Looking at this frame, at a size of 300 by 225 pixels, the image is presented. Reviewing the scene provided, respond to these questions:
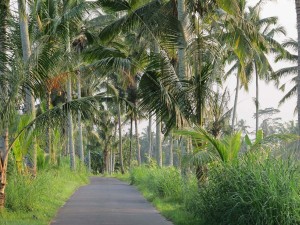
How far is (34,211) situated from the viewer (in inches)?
577

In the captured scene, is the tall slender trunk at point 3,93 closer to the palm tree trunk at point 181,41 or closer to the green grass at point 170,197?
the green grass at point 170,197

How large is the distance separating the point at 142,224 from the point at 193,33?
6548mm

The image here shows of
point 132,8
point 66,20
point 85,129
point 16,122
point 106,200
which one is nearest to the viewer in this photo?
point 16,122

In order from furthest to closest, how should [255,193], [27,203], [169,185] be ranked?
1. [169,185]
2. [27,203]
3. [255,193]

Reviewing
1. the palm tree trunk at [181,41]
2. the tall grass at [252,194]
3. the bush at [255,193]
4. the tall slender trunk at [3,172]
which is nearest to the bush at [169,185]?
the palm tree trunk at [181,41]

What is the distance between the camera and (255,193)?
9383mm

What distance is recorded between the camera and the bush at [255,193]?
348 inches

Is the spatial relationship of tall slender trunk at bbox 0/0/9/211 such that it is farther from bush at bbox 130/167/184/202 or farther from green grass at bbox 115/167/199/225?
bush at bbox 130/167/184/202

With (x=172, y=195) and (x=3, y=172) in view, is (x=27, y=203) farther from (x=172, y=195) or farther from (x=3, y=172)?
(x=172, y=195)

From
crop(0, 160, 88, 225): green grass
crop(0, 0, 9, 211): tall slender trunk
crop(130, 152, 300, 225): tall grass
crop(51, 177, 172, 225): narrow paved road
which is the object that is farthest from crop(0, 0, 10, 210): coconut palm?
crop(130, 152, 300, 225): tall grass

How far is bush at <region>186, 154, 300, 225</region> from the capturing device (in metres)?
8.84

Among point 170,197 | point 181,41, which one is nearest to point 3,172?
point 170,197

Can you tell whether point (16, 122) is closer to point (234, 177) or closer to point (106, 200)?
point (106, 200)

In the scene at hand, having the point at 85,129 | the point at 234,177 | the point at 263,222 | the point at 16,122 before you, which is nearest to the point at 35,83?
the point at 16,122
